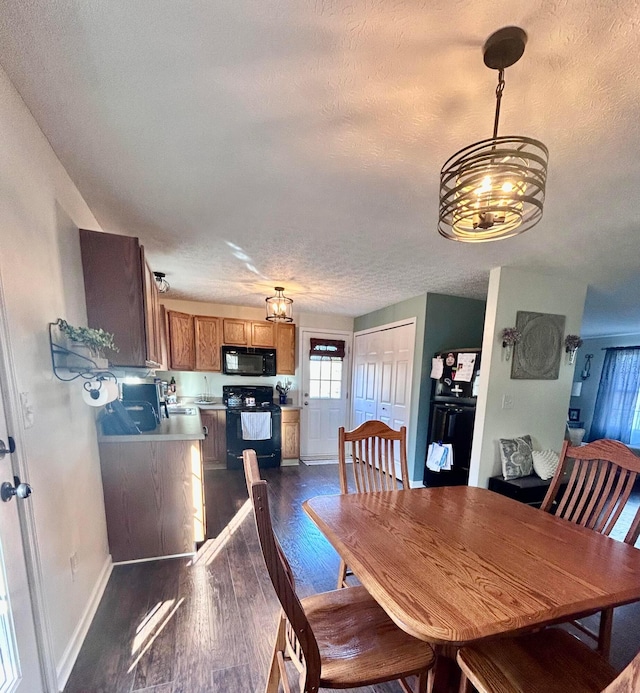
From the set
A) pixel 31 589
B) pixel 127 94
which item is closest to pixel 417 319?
pixel 127 94

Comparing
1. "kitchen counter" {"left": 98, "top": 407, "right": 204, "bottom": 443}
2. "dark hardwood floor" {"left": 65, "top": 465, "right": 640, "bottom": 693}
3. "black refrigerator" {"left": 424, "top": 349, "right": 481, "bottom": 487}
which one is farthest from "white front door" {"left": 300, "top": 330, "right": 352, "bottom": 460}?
"kitchen counter" {"left": 98, "top": 407, "right": 204, "bottom": 443}

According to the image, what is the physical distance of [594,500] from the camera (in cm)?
139

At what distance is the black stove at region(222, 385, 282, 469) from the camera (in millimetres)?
3979

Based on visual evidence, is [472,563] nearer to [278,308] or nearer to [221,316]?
[278,308]

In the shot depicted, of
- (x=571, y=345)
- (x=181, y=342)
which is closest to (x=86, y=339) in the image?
(x=181, y=342)

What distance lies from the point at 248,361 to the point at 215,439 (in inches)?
46.1

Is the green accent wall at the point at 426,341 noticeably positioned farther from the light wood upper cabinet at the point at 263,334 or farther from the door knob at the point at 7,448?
the door knob at the point at 7,448

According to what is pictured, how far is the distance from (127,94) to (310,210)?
3.11ft

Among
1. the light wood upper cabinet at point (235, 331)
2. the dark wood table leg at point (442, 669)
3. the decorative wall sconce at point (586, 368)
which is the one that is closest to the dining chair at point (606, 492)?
the dark wood table leg at point (442, 669)

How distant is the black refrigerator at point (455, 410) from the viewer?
293 cm

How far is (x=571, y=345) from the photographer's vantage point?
285 centimetres

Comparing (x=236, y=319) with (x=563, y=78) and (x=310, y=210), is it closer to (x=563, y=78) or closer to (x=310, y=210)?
(x=310, y=210)

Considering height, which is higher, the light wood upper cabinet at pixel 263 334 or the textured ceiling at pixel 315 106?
the textured ceiling at pixel 315 106

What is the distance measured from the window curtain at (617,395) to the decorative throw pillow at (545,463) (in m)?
4.27
